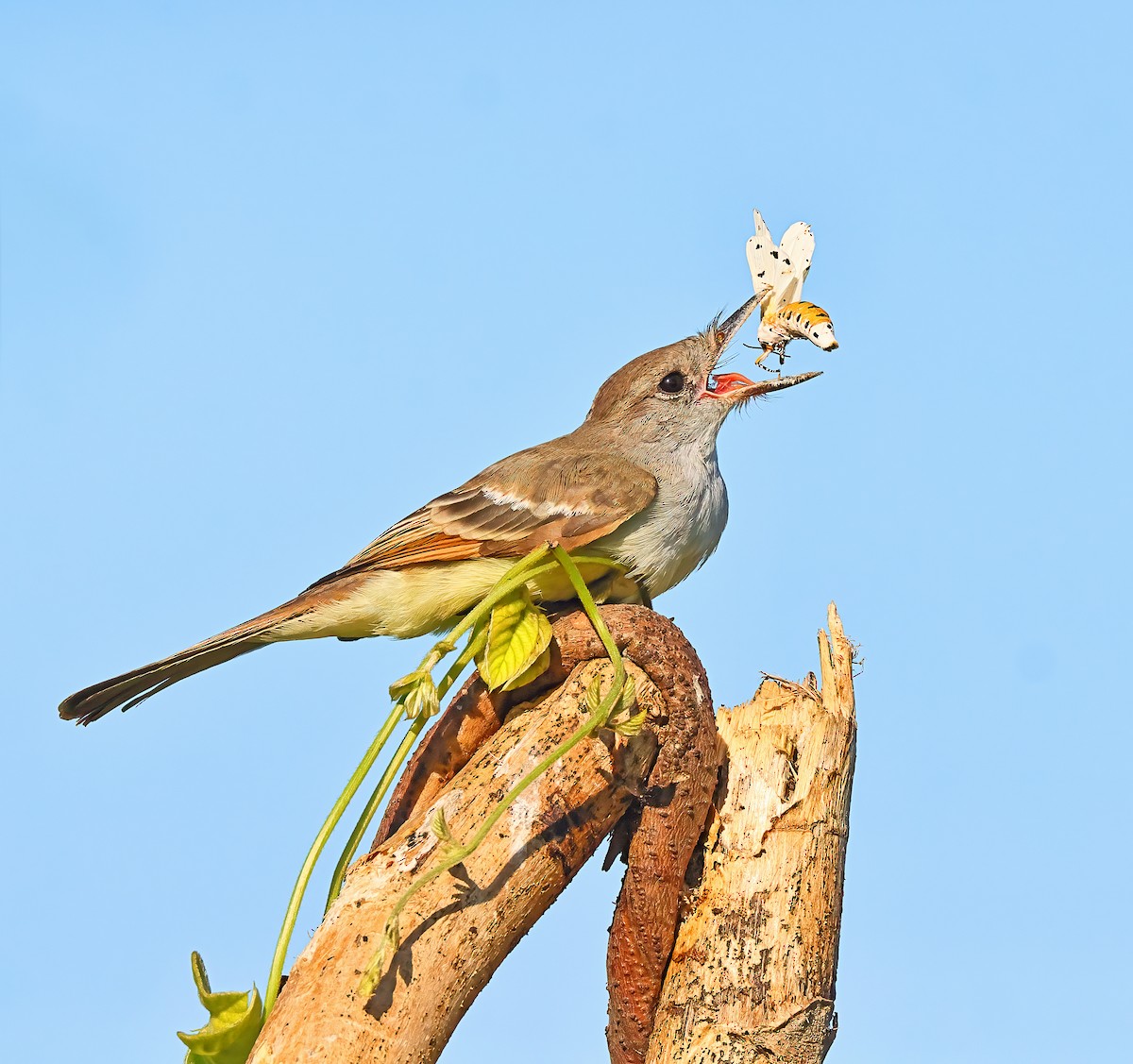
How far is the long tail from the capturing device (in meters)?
5.72

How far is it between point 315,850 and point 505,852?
0.61 meters

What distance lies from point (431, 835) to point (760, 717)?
4.54ft

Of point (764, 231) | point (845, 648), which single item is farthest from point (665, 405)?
point (845, 648)

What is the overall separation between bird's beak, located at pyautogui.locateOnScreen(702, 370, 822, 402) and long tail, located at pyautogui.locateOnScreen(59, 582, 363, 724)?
234 centimetres

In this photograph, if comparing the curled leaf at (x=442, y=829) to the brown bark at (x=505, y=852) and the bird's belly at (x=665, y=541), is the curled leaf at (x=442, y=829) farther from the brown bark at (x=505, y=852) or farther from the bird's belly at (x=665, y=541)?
the bird's belly at (x=665, y=541)

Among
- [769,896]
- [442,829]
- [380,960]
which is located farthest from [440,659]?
[769,896]

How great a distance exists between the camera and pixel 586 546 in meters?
6.16

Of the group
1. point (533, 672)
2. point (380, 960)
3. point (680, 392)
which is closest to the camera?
point (380, 960)

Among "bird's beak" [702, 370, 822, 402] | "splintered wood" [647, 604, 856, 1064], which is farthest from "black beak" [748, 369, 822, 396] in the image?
"splintered wood" [647, 604, 856, 1064]

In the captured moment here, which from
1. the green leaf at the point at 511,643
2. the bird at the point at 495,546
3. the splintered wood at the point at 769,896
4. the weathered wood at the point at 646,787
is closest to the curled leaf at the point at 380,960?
the weathered wood at the point at 646,787

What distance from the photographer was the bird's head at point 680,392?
285 inches

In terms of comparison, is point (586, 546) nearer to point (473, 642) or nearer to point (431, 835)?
point (473, 642)

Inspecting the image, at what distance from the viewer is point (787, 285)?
6.18 meters

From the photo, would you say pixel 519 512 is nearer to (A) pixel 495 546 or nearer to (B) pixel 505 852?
(A) pixel 495 546
